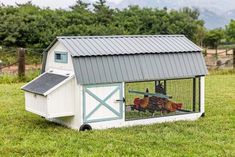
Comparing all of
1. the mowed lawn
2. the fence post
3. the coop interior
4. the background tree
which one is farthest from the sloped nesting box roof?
the background tree

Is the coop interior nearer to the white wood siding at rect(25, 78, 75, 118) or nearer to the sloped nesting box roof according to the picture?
the sloped nesting box roof

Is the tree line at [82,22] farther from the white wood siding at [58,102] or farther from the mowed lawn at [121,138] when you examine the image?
the white wood siding at [58,102]

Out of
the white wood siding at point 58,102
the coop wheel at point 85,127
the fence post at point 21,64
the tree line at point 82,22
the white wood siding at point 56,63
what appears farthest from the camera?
the tree line at point 82,22

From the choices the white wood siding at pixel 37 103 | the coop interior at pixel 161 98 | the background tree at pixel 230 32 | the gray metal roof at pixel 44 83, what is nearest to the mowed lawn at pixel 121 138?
the white wood siding at pixel 37 103

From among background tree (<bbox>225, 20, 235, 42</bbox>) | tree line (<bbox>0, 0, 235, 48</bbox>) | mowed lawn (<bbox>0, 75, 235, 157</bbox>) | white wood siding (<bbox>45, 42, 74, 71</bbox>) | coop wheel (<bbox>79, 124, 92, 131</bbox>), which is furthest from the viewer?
background tree (<bbox>225, 20, 235, 42</bbox>)

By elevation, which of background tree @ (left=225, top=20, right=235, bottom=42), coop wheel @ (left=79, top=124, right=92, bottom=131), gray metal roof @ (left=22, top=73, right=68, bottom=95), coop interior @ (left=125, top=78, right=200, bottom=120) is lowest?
coop wheel @ (left=79, top=124, right=92, bottom=131)

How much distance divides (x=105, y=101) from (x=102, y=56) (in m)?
0.80

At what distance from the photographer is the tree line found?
25.8 m

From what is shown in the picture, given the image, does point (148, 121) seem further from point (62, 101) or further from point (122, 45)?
point (62, 101)

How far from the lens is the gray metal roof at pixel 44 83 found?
7.92 meters

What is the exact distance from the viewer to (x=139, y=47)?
8.71 m

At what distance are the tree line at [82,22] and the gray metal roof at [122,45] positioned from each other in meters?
17.0

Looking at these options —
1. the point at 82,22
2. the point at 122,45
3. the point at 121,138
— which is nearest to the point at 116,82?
the point at 122,45

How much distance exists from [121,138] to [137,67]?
1641mm
